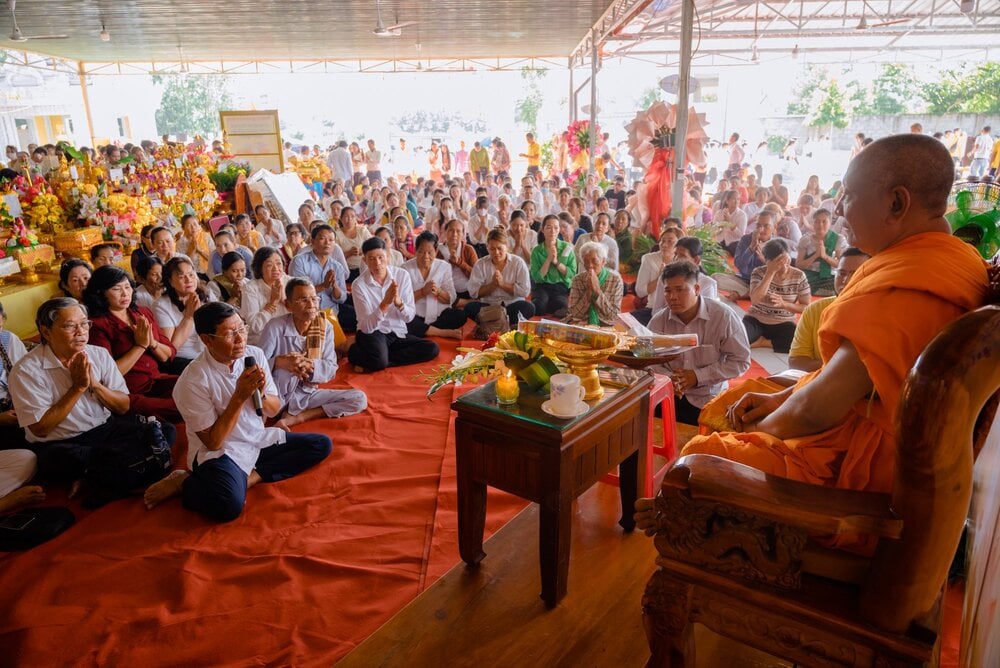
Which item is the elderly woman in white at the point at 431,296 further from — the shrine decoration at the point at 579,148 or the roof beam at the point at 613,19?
the shrine decoration at the point at 579,148

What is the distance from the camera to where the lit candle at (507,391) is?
2184mm

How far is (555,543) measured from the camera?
2104mm

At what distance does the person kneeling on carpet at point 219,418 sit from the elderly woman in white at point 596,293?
2623 millimetres

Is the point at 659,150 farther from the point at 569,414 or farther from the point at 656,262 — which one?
the point at 569,414

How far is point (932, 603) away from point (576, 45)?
49.3ft

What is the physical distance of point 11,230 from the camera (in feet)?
19.2

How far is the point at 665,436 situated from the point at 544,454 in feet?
4.19

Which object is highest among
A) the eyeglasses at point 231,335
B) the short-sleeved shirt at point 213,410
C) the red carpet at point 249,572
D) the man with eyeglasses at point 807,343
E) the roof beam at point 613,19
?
the roof beam at point 613,19

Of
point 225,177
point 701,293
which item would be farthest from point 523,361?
point 225,177

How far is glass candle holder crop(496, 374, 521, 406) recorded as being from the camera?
7.16 ft

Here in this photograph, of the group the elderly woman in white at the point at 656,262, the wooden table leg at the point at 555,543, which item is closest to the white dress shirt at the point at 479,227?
the elderly woman in white at the point at 656,262

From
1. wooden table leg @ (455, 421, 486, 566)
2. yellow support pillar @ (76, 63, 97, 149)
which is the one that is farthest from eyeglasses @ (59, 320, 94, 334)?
yellow support pillar @ (76, 63, 97, 149)

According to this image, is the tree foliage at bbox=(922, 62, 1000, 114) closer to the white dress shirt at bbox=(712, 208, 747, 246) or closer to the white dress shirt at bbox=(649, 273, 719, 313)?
the white dress shirt at bbox=(712, 208, 747, 246)

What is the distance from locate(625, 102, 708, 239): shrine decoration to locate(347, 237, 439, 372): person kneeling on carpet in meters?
3.30
